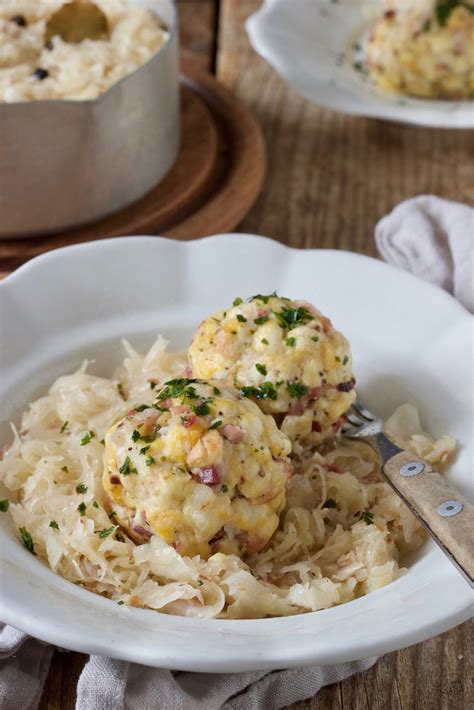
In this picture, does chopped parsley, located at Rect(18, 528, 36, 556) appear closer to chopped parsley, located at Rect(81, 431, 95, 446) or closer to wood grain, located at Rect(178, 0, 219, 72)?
chopped parsley, located at Rect(81, 431, 95, 446)

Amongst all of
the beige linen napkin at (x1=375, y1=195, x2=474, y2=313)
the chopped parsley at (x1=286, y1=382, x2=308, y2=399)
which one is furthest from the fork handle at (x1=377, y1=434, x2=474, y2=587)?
the beige linen napkin at (x1=375, y1=195, x2=474, y2=313)

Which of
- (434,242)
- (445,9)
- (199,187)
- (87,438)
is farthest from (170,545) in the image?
(445,9)

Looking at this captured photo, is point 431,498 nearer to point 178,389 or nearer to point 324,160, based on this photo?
point 178,389

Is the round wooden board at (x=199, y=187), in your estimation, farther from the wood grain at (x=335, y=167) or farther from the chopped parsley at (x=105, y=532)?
the chopped parsley at (x=105, y=532)

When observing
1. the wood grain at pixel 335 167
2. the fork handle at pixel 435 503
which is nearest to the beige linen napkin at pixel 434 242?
the wood grain at pixel 335 167

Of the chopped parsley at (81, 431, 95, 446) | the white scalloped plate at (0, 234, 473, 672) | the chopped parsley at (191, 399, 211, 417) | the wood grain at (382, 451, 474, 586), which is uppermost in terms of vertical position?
the chopped parsley at (191, 399, 211, 417)

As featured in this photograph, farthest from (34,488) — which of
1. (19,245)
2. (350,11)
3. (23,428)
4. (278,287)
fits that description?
(350,11)
